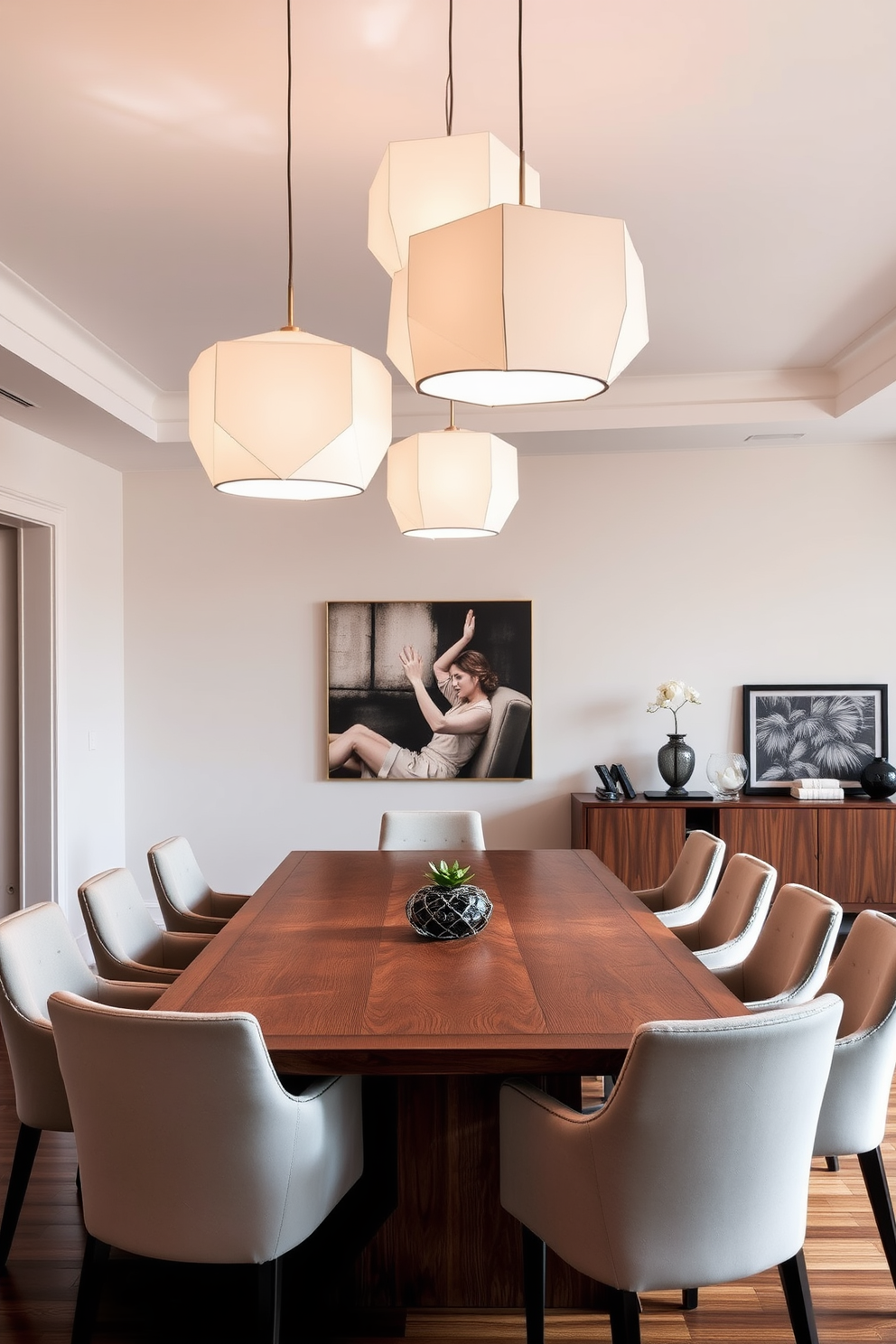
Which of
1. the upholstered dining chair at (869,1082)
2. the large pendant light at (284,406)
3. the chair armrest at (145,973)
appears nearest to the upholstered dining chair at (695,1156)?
the upholstered dining chair at (869,1082)

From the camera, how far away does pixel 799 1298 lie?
6.34ft

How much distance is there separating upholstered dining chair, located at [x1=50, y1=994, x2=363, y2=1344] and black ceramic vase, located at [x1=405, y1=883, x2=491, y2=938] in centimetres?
77

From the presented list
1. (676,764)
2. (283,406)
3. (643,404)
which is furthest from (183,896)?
(643,404)

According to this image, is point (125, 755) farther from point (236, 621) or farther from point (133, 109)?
point (133, 109)

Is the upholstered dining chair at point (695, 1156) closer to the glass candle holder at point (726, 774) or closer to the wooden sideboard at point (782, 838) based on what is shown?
the wooden sideboard at point (782, 838)

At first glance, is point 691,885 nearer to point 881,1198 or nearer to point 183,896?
point 881,1198

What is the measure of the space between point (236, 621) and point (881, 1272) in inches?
173

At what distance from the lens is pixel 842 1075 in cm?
219

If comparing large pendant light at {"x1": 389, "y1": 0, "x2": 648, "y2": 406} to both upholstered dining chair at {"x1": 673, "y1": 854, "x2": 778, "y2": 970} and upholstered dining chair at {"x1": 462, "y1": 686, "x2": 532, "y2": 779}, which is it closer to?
upholstered dining chair at {"x1": 673, "y1": 854, "x2": 778, "y2": 970}

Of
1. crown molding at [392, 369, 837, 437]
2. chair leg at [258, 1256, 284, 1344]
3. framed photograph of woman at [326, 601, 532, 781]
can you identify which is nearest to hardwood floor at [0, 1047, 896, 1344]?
chair leg at [258, 1256, 284, 1344]

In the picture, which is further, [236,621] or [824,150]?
[236,621]

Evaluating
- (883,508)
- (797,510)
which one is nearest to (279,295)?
(797,510)

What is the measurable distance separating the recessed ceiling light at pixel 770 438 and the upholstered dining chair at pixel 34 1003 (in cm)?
411

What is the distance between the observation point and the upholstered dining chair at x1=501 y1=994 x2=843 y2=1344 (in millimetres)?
1680
